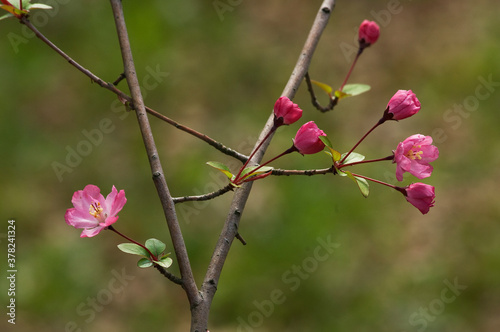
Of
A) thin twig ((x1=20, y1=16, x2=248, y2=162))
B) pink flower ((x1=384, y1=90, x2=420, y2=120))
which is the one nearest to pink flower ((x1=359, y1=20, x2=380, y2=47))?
pink flower ((x1=384, y1=90, x2=420, y2=120))

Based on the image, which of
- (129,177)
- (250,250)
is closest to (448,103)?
(250,250)

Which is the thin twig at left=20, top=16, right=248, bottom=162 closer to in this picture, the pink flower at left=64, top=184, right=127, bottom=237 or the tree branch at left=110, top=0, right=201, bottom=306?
the tree branch at left=110, top=0, right=201, bottom=306

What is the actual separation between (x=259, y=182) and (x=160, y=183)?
7.02ft

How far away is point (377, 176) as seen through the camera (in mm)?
3033

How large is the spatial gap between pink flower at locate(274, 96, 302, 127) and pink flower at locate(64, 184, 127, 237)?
0.30 metres

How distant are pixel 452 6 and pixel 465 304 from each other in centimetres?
251

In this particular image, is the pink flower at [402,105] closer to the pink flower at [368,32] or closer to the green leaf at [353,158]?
the green leaf at [353,158]

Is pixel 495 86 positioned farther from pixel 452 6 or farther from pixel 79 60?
pixel 79 60

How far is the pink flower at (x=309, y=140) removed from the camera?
102 centimetres

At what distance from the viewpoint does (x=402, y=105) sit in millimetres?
1087

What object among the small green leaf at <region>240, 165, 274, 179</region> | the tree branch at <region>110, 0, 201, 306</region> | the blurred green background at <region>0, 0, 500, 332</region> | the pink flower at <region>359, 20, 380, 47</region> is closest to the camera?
the tree branch at <region>110, 0, 201, 306</region>

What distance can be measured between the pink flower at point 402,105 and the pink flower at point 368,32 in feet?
1.87

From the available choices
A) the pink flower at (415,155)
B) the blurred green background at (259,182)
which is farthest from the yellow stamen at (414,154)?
the blurred green background at (259,182)

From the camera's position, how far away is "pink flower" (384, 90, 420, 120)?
3.53ft
